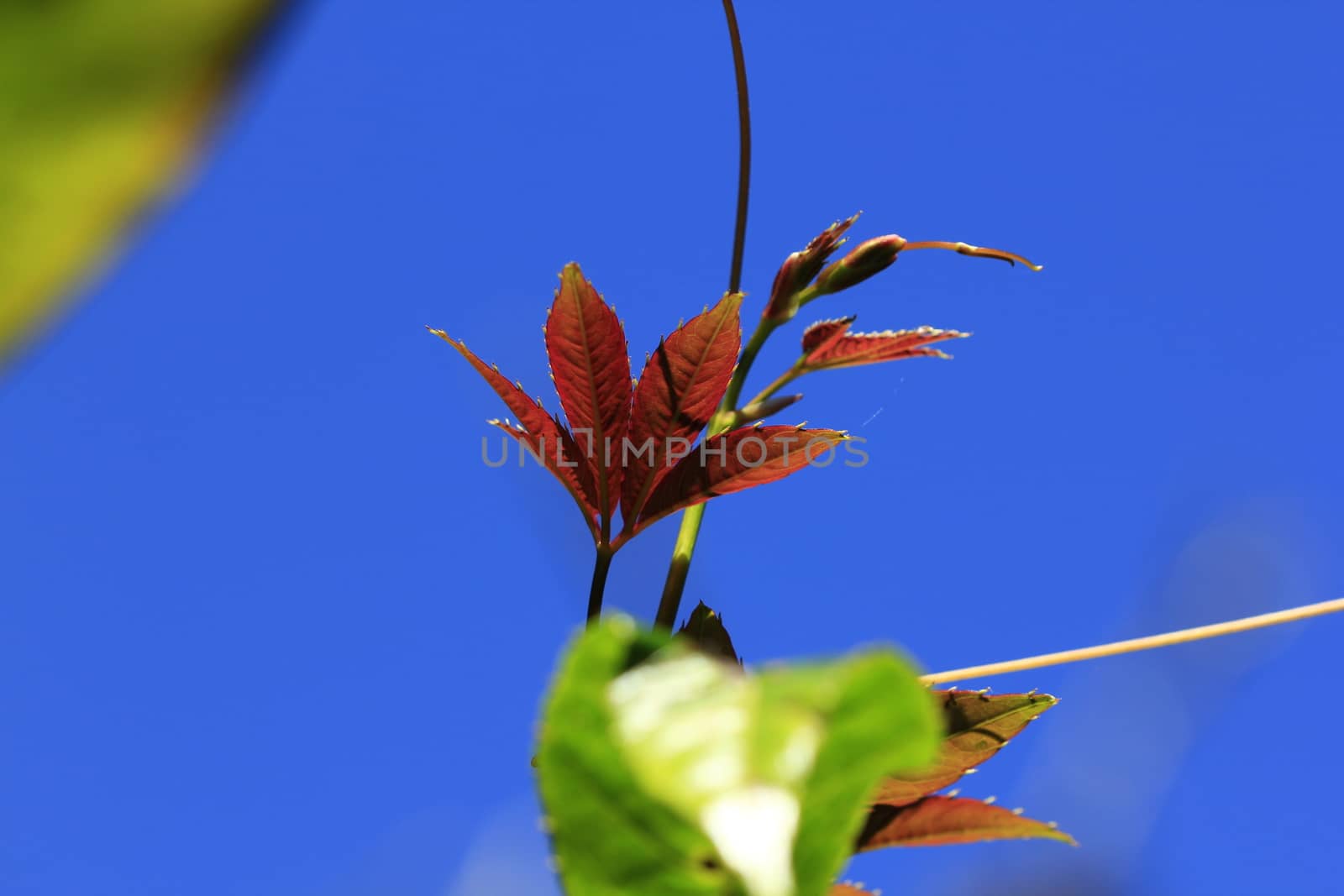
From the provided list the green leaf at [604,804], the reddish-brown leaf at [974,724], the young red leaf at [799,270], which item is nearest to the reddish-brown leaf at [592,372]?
the young red leaf at [799,270]

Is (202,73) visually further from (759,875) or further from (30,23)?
(759,875)

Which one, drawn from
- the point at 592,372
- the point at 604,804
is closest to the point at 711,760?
the point at 604,804

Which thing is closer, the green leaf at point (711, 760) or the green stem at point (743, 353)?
the green leaf at point (711, 760)

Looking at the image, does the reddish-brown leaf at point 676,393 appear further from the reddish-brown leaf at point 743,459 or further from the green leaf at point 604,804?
the green leaf at point 604,804

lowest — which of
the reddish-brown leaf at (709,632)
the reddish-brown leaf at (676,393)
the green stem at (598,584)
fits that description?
the reddish-brown leaf at (709,632)

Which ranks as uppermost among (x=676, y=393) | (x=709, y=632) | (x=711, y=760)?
(x=676, y=393)

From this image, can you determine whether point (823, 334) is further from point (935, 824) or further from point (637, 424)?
point (935, 824)

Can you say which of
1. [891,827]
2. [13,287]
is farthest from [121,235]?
[891,827]

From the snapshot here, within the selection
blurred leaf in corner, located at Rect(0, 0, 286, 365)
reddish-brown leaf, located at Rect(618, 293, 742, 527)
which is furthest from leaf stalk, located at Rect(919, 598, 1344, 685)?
blurred leaf in corner, located at Rect(0, 0, 286, 365)
